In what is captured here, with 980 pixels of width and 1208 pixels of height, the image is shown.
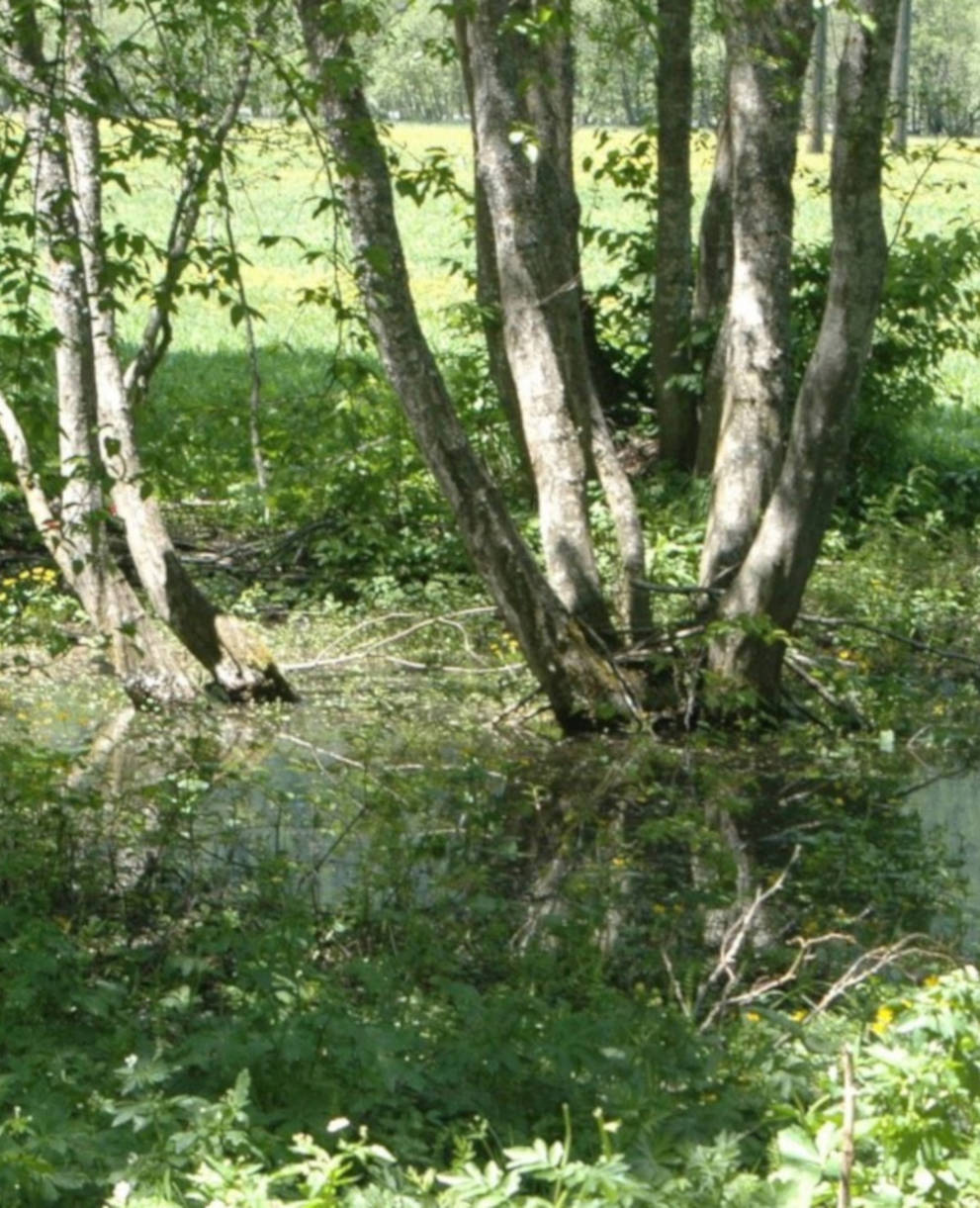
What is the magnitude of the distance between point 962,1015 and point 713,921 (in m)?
3.55

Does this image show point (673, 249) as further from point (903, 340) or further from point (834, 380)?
point (834, 380)

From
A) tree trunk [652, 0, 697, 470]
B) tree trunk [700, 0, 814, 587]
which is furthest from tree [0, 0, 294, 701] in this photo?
tree trunk [652, 0, 697, 470]

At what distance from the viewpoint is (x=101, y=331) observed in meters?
11.1

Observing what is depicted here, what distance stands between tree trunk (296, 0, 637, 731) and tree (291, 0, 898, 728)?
0.01 meters

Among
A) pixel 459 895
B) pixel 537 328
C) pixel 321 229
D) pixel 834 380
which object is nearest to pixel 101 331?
pixel 537 328

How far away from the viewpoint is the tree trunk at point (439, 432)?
923 cm

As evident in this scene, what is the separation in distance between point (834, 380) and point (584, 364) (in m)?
2.58

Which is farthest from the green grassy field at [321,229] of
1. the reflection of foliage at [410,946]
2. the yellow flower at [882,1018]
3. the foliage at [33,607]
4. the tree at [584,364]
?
the yellow flower at [882,1018]

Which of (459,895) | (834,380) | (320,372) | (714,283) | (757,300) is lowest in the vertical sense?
(320,372)

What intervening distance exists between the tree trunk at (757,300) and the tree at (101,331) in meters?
2.83

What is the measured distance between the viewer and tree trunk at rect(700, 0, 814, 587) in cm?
1138

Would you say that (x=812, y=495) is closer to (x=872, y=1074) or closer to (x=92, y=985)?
(x=92, y=985)

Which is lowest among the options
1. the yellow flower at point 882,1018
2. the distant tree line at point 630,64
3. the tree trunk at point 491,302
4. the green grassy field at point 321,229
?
the green grassy field at point 321,229

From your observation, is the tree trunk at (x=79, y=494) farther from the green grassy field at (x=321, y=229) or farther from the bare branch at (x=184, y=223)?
the green grassy field at (x=321, y=229)
